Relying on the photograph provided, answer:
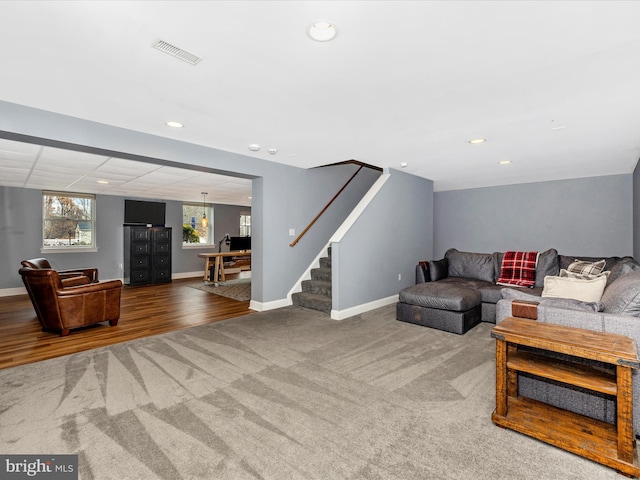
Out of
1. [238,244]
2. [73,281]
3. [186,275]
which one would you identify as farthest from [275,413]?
[186,275]

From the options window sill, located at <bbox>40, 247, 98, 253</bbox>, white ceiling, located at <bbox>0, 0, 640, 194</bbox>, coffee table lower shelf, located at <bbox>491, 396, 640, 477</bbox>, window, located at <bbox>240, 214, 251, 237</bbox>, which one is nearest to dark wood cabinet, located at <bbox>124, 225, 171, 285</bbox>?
window sill, located at <bbox>40, 247, 98, 253</bbox>

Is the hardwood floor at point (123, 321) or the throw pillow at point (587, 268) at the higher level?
the throw pillow at point (587, 268)

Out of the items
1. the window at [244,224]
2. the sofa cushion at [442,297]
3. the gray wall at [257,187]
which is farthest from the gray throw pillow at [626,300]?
the window at [244,224]

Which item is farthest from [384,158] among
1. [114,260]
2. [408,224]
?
[114,260]

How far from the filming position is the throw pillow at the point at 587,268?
158 inches

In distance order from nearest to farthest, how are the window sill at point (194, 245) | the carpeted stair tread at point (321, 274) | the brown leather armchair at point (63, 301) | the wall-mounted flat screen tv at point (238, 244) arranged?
the brown leather armchair at point (63, 301) → the carpeted stair tread at point (321, 274) → the wall-mounted flat screen tv at point (238, 244) → the window sill at point (194, 245)

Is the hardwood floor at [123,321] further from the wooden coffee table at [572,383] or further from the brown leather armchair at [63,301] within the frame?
the wooden coffee table at [572,383]

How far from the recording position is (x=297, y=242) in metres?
5.44

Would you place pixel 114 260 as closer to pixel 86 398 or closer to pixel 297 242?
pixel 297 242

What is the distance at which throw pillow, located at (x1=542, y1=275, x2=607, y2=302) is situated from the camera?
9.80ft

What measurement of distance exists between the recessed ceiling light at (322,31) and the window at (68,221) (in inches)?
312

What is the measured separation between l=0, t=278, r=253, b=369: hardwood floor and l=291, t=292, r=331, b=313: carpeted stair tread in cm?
80

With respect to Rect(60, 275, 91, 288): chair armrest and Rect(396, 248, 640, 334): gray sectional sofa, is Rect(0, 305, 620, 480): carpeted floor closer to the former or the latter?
Rect(396, 248, 640, 334): gray sectional sofa

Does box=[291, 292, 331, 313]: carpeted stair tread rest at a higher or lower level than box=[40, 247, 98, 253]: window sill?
lower
